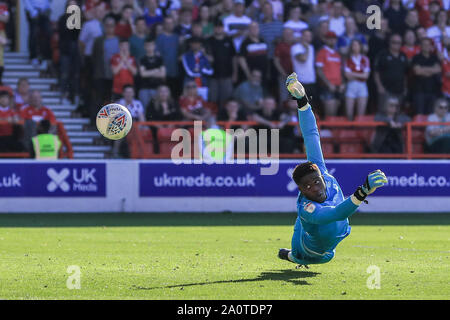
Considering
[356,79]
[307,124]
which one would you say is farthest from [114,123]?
[356,79]

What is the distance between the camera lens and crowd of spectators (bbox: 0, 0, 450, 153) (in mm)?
19328

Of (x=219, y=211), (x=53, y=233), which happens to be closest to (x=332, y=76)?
(x=219, y=211)

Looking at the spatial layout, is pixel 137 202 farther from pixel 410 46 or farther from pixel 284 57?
pixel 410 46

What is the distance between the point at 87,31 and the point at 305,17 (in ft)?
17.3

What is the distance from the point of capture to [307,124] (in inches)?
407

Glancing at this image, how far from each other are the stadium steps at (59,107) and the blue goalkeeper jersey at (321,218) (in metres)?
9.20

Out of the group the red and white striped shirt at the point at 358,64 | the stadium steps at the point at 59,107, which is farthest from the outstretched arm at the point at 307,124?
Result: the red and white striped shirt at the point at 358,64

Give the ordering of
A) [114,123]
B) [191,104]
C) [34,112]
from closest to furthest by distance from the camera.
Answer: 1. [114,123]
2. [34,112]
3. [191,104]

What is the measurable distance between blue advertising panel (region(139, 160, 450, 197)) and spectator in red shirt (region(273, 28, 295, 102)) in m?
2.32

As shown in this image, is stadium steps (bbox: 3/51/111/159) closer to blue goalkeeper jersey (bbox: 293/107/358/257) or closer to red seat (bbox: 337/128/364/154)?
red seat (bbox: 337/128/364/154)

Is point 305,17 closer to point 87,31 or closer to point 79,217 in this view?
point 87,31

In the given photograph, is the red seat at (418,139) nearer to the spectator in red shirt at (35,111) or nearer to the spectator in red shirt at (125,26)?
the spectator in red shirt at (125,26)

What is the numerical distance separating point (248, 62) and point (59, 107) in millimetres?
4861
